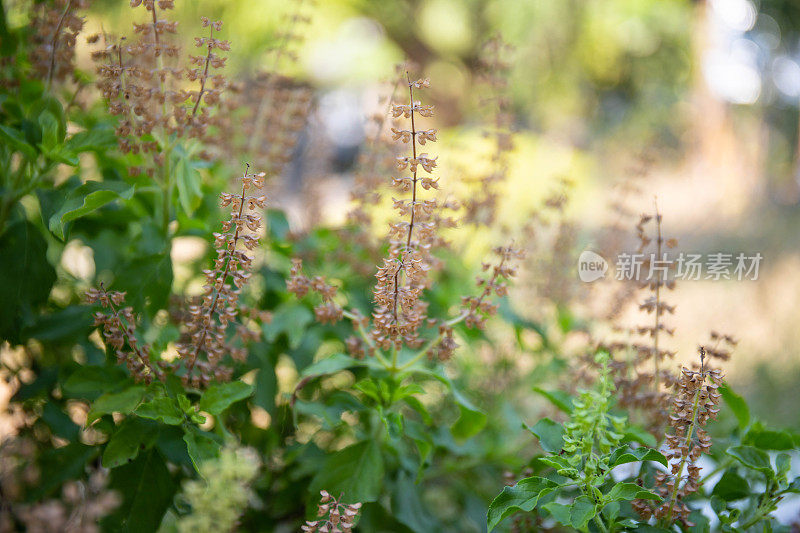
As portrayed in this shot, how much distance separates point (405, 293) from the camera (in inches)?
28.3

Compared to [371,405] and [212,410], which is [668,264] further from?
[212,410]

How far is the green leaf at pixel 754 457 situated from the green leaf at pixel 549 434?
0.20 metres

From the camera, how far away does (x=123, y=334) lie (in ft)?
2.55

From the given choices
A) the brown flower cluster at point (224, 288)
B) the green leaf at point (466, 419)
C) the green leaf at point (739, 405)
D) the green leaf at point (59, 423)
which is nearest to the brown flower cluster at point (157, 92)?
the brown flower cluster at point (224, 288)

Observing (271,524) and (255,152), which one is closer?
(271,524)

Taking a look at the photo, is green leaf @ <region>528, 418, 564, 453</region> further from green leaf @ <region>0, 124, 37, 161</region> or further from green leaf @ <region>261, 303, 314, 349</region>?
green leaf @ <region>0, 124, 37, 161</region>

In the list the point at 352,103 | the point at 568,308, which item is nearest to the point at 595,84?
the point at 352,103

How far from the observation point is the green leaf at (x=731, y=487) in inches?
32.9

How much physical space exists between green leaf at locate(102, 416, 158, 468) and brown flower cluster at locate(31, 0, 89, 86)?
0.53 m

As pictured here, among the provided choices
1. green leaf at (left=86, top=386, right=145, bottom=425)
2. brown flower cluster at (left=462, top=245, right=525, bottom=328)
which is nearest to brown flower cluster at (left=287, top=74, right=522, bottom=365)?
brown flower cluster at (left=462, top=245, right=525, bottom=328)

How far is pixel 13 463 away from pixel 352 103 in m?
6.00

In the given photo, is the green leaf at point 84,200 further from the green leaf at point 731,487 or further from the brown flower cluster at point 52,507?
the green leaf at point 731,487

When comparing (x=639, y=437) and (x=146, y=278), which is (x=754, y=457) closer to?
(x=639, y=437)

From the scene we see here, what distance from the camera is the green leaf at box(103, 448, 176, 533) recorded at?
81 cm
